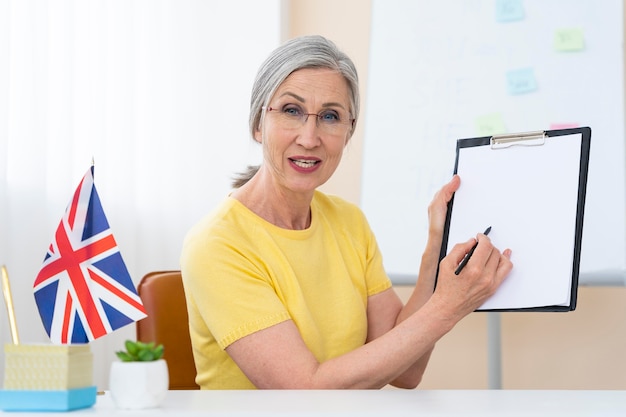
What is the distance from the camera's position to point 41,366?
3.17 feet

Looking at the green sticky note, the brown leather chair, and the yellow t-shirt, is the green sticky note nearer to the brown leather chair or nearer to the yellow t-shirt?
Result: the yellow t-shirt

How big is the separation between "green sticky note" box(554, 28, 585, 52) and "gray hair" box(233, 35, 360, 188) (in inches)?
44.7

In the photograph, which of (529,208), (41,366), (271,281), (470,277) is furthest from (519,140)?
(41,366)

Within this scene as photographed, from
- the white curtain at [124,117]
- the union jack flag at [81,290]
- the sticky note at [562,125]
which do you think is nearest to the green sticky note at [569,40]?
the sticky note at [562,125]


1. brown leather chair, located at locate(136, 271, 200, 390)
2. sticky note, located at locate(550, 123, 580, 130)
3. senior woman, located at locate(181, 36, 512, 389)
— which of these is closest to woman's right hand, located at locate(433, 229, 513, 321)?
senior woman, located at locate(181, 36, 512, 389)

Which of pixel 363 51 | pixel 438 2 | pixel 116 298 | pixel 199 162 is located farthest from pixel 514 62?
pixel 116 298

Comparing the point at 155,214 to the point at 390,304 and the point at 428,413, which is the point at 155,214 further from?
the point at 428,413

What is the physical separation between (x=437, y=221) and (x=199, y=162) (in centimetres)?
137

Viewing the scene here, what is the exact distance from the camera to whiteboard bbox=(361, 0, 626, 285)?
2506 millimetres

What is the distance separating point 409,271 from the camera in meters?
2.66

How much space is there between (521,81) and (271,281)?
138cm

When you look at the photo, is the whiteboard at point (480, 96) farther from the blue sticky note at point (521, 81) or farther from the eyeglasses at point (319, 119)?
the eyeglasses at point (319, 119)

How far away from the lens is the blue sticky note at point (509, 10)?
2.65m

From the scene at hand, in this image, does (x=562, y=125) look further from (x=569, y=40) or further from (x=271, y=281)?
(x=271, y=281)
